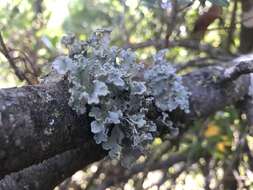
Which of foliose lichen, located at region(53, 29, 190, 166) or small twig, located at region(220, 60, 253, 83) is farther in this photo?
small twig, located at region(220, 60, 253, 83)

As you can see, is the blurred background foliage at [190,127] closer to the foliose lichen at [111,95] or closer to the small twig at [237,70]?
the small twig at [237,70]

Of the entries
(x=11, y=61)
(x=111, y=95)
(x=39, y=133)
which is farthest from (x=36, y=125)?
(x=11, y=61)

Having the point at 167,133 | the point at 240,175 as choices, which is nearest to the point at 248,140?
the point at 240,175

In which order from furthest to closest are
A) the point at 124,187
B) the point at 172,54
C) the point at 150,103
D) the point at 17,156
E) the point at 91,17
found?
Answer: the point at 91,17 < the point at 172,54 < the point at 124,187 < the point at 150,103 < the point at 17,156

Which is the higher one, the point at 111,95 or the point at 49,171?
the point at 111,95

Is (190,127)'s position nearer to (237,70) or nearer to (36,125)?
(237,70)

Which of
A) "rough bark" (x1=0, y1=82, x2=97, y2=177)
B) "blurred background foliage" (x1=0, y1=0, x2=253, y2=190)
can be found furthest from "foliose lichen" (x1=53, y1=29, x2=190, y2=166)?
"blurred background foliage" (x1=0, y1=0, x2=253, y2=190)

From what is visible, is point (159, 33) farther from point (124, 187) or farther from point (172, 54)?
point (124, 187)

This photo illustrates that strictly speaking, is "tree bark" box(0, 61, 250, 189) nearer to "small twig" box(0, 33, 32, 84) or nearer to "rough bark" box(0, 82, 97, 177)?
"rough bark" box(0, 82, 97, 177)
